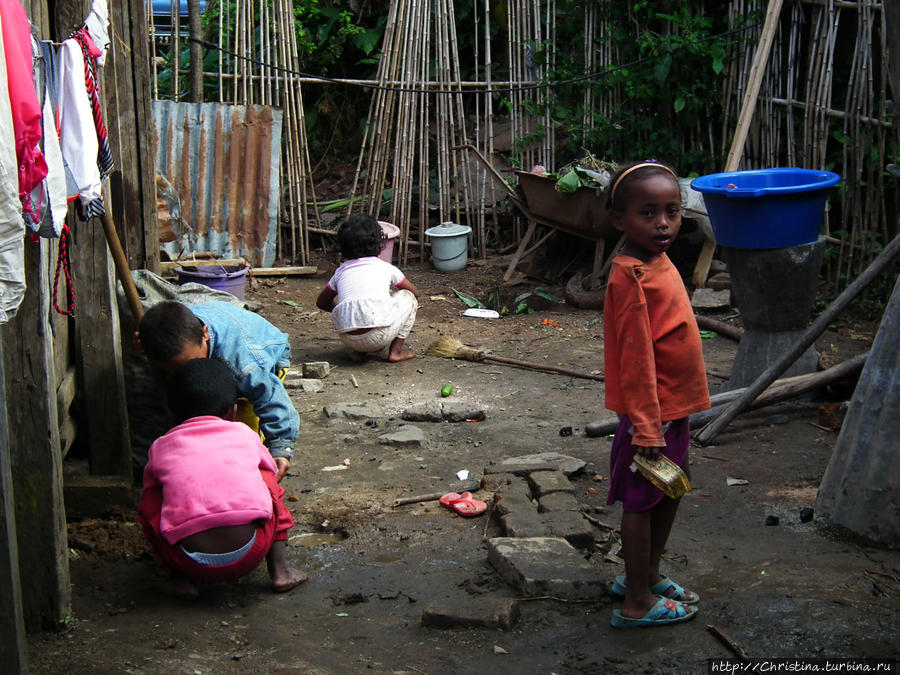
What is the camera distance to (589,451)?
15.3ft

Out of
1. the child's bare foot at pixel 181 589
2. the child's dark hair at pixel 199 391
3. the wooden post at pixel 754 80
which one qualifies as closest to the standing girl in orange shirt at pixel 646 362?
the child's dark hair at pixel 199 391

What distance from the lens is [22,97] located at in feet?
7.91

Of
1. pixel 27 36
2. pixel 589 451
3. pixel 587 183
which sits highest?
pixel 27 36

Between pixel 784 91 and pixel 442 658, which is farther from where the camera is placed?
pixel 784 91

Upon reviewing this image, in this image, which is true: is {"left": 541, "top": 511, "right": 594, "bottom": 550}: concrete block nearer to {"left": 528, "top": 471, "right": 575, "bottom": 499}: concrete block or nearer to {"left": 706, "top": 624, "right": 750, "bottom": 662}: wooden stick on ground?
{"left": 528, "top": 471, "right": 575, "bottom": 499}: concrete block

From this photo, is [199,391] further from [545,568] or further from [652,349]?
[652,349]

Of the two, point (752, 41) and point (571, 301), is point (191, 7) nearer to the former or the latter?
point (571, 301)

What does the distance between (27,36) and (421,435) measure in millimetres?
2926

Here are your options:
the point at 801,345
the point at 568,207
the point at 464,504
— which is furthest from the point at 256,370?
the point at 568,207

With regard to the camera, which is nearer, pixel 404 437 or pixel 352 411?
pixel 404 437

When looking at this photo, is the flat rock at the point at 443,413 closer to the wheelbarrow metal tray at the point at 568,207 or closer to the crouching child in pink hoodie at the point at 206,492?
the crouching child in pink hoodie at the point at 206,492

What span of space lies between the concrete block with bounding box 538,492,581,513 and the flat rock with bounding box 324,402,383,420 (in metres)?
1.71

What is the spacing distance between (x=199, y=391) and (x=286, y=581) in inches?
29.1

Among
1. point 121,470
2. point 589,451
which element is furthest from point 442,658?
point 589,451
